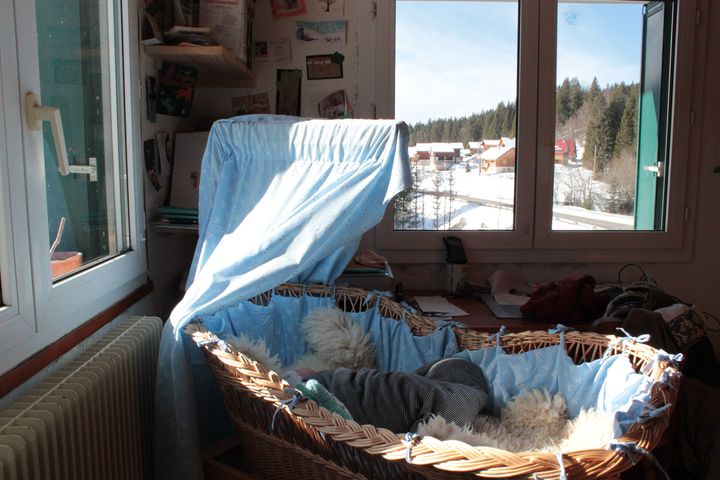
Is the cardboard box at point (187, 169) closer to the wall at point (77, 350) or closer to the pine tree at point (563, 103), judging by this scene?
the wall at point (77, 350)

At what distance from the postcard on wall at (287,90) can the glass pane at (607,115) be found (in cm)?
107

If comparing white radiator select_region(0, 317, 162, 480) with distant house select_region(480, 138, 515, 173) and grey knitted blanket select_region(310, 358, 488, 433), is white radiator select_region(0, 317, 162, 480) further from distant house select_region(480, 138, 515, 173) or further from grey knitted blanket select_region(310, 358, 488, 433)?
distant house select_region(480, 138, 515, 173)

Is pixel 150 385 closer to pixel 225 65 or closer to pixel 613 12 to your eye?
pixel 225 65

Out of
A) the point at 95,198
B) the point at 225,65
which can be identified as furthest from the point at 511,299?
the point at 95,198

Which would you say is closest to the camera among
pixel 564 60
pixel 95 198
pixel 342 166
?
pixel 342 166

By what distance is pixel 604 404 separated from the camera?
4.12 feet

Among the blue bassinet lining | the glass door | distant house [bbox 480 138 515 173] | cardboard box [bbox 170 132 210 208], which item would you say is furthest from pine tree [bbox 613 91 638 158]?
the glass door

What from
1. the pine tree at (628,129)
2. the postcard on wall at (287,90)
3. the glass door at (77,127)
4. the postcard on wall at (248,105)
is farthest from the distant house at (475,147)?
the glass door at (77,127)

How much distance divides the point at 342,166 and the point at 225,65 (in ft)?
2.50

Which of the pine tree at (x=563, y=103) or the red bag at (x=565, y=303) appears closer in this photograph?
the red bag at (x=565, y=303)

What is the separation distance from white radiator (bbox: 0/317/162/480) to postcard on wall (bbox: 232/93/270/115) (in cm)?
108

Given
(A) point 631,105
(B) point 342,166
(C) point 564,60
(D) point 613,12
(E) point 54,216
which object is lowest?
(E) point 54,216

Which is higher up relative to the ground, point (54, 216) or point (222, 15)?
point (222, 15)

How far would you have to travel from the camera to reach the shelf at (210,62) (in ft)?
5.79
